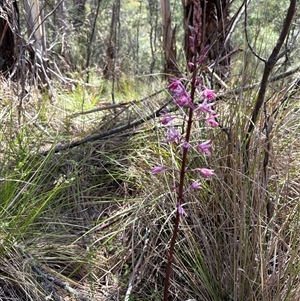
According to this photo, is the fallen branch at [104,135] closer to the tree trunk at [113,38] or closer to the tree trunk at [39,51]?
the tree trunk at [113,38]

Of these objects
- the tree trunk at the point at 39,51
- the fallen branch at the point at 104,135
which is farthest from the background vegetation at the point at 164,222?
the tree trunk at the point at 39,51

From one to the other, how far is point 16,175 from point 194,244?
0.90m

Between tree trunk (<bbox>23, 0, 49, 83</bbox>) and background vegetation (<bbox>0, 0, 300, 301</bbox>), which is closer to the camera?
background vegetation (<bbox>0, 0, 300, 301</bbox>)

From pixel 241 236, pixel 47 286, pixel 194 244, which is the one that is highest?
pixel 241 236

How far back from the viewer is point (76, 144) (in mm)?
2621

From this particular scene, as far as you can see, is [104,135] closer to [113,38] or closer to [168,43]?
[168,43]

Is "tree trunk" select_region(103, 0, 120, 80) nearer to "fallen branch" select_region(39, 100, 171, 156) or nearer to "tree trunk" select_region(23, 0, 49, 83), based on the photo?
"tree trunk" select_region(23, 0, 49, 83)

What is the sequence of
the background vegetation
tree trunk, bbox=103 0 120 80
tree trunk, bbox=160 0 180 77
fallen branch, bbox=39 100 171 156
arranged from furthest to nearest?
tree trunk, bbox=103 0 120 80, tree trunk, bbox=160 0 180 77, fallen branch, bbox=39 100 171 156, the background vegetation

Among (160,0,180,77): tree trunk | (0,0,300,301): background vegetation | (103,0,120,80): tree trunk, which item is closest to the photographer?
(0,0,300,301): background vegetation

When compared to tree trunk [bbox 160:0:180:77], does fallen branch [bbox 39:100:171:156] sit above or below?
below

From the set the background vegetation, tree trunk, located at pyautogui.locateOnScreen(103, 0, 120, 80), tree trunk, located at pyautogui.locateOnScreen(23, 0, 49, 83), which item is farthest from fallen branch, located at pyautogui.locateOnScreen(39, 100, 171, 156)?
tree trunk, located at pyautogui.locateOnScreen(23, 0, 49, 83)

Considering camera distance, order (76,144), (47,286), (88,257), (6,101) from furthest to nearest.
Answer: (6,101)
(76,144)
(88,257)
(47,286)

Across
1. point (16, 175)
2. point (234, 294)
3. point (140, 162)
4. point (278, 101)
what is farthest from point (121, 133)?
point (234, 294)

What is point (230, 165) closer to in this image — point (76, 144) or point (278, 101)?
point (278, 101)
